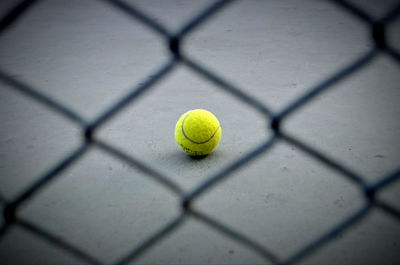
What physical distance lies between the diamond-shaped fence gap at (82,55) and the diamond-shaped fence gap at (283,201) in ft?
3.75

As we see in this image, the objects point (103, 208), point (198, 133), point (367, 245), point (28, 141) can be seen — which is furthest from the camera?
point (28, 141)

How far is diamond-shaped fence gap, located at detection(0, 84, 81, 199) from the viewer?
1.66 m

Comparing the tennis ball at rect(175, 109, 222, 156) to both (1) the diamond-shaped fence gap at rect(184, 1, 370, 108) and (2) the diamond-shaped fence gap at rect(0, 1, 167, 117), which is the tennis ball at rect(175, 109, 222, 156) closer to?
(1) the diamond-shaped fence gap at rect(184, 1, 370, 108)

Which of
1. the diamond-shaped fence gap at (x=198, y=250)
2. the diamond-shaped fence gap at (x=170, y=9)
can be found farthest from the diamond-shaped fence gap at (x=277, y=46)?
the diamond-shaped fence gap at (x=198, y=250)

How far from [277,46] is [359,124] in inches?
63.3

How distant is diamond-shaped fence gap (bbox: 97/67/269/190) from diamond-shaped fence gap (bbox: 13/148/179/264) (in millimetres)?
152

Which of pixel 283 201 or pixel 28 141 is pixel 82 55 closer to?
pixel 28 141

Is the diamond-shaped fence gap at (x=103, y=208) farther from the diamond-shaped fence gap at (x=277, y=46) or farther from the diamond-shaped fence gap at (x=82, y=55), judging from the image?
the diamond-shaped fence gap at (x=277, y=46)

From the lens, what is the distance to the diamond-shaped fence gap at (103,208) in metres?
1.28

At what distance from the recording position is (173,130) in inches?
80.7

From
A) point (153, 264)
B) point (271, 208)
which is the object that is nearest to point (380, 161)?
point (271, 208)

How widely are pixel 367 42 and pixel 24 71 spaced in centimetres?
298

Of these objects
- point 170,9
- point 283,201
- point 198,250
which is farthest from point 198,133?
point 170,9

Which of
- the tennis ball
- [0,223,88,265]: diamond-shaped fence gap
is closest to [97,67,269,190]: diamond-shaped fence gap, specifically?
the tennis ball
